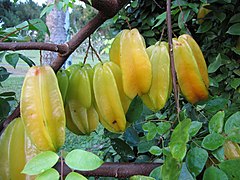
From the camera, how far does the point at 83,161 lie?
1.40 feet

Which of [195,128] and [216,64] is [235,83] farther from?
[195,128]

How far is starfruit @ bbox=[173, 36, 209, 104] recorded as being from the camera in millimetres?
665

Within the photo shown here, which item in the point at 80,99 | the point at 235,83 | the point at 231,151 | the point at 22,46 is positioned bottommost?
the point at 235,83

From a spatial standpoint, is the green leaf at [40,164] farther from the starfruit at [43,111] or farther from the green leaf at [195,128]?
the green leaf at [195,128]

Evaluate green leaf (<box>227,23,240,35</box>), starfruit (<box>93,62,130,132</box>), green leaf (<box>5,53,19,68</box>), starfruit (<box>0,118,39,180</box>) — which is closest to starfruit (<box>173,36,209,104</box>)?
starfruit (<box>93,62,130,132</box>)

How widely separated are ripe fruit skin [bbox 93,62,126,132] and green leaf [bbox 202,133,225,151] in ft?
0.71

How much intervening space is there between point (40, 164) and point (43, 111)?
4.3 inches

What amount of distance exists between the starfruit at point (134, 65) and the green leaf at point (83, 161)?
0.24m

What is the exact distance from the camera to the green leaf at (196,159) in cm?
47

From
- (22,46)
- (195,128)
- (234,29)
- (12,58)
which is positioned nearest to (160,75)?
(195,128)

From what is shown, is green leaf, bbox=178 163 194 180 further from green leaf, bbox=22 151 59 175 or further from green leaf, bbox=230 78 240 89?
green leaf, bbox=230 78 240 89

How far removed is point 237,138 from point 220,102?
0.65 ft

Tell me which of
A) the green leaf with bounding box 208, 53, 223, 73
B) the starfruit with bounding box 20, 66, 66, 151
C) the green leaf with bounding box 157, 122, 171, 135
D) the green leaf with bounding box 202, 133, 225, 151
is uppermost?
the starfruit with bounding box 20, 66, 66, 151

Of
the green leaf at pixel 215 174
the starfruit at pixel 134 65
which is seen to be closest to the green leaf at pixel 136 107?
the starfruit at pixel 134 65
